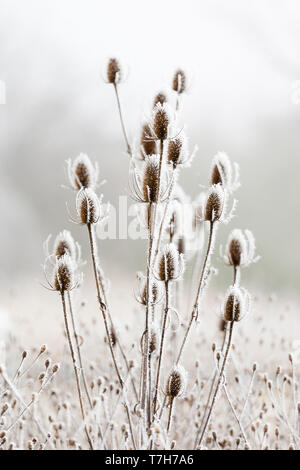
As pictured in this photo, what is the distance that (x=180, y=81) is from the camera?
0.85 meters

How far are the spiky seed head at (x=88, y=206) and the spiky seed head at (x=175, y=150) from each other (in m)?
0.12

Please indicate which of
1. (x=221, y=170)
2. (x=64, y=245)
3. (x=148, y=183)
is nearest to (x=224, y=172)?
(x=221, y=170)

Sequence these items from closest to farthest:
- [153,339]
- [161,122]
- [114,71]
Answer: [161,122]
[153,339]
[114,71]

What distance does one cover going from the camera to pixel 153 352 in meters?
0.79

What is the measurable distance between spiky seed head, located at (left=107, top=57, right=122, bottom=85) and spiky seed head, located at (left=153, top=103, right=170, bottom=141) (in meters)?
0.23

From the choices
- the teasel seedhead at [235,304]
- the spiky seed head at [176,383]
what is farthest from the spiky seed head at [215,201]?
the spiky seed head at [176,383]

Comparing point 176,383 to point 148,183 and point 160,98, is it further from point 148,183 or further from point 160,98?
Result: point 160,98

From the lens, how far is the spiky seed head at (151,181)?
2.27 feet

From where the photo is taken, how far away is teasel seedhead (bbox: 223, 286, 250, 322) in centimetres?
71

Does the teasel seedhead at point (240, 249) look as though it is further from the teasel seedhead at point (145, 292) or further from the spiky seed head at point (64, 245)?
the spiky seed head at point (64, 245)

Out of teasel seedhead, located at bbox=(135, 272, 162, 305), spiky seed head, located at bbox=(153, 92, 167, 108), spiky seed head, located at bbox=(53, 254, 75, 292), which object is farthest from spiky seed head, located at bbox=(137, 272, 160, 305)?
spiky seed head, located at bbox=(153, 92, 167, 108)

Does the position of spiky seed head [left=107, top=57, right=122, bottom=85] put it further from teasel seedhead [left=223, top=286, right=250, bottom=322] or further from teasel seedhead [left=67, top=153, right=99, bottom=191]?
teasel seedhead [left=223, top=286, right=250, bottom=322]

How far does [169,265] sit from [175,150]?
0.15m

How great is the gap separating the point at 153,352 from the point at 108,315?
82 mm
